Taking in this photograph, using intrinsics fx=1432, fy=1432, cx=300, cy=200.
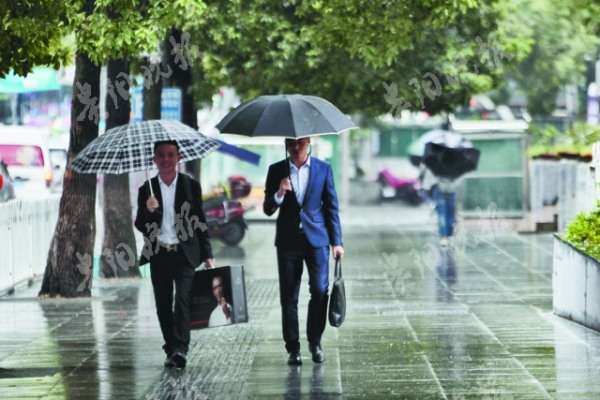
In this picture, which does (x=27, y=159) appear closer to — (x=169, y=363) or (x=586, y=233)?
(x=586, y=233)

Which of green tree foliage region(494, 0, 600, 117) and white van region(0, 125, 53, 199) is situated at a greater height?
green tree foliage region(494, 0, 600, 117)

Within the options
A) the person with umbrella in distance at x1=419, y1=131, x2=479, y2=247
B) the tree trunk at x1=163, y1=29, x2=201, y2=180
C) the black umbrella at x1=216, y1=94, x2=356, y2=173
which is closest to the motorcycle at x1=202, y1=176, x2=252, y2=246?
the tree trunk at x1=163, y1=29, x2=201, y2=180

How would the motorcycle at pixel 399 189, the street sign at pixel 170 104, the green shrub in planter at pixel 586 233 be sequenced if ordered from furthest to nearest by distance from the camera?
1. the motorcycle at pixel 399 189
2. the street sign at pixel 170 104
3. the green shrub in planter at pixel 586 233

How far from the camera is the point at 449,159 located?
955 inches

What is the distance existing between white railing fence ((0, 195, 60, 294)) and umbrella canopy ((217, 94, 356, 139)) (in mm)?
6610

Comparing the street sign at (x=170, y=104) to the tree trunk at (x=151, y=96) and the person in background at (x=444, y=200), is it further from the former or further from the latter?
the person in background at (x=444, y=200)

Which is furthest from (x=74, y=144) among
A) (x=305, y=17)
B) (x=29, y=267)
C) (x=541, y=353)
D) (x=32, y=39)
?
(x=305, y=17)

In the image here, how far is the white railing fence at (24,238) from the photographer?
16.8 meters

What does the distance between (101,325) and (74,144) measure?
333 centimetres

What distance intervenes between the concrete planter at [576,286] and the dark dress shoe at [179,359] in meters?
3.67

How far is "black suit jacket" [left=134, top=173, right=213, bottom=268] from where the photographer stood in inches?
412

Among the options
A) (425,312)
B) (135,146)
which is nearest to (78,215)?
(135,146)

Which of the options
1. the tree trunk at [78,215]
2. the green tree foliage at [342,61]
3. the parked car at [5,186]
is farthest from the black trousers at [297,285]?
the parked car at [5,186]

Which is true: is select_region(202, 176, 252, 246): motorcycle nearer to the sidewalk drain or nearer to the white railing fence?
the white railing fence
